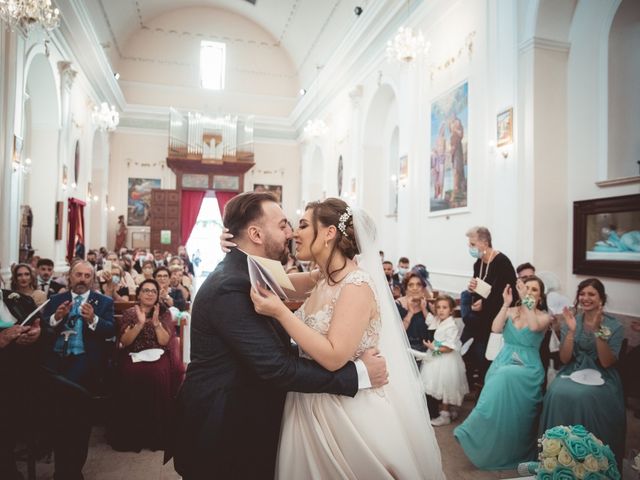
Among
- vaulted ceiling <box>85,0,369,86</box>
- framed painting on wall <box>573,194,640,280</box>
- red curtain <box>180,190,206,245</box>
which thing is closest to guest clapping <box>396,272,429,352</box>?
framed painting on wall <box>573,194,640,280</box>

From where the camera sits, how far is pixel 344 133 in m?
13.1

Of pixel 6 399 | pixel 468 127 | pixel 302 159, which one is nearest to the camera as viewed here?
pixel 6 399

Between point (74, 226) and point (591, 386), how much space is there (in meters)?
12.0

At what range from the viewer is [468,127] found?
7.29m

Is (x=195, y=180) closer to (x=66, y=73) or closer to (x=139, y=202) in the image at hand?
(x=139, y=202)

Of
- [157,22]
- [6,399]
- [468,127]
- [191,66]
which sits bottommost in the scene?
[6,399]

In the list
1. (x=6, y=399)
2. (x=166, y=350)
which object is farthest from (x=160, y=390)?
(x=6, y=399)

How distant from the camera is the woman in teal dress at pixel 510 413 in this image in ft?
10.9

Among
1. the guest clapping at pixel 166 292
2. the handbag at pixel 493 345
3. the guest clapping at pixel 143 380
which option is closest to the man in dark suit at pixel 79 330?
the guest clapping at pixel 143 380

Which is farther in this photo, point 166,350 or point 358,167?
point 358,167

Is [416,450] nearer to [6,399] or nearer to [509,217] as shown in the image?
[6,399]

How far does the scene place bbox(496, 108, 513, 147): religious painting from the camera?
20.2 ft

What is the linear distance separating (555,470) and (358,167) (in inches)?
417

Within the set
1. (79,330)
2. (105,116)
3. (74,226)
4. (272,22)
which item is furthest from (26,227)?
(272,22)
